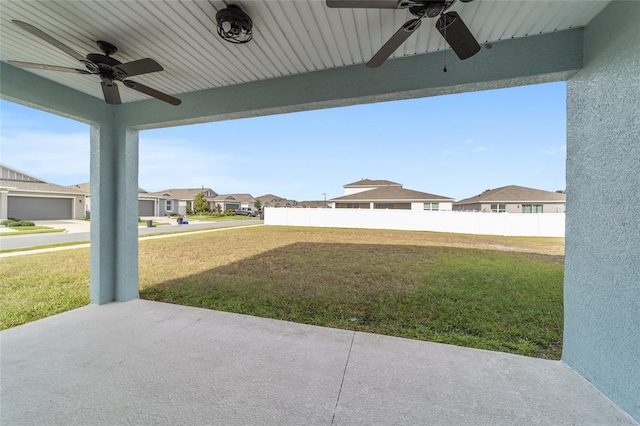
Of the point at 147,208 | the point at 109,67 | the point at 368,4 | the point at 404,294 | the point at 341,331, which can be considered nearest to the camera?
the point at 368,4

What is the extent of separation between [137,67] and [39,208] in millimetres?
23264

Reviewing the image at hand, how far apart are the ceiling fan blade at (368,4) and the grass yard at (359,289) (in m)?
3.10

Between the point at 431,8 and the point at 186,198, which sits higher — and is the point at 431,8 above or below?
below

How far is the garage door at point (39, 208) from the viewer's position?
621 inches

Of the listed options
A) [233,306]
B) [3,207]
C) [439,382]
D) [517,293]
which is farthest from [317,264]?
[3,207]

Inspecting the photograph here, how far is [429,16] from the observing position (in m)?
1.62

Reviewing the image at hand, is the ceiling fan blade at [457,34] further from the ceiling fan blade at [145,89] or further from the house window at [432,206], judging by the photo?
the house window at [432,206]

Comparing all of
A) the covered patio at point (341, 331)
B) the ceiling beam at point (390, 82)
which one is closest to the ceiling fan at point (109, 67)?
the covered patio at point (341, 331)

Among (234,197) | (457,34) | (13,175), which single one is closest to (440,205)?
(457,34)

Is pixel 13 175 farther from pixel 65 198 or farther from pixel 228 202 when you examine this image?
pixel 228 202

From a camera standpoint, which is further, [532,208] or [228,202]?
[228,202]

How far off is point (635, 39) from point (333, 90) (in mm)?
2261

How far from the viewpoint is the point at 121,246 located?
372cm

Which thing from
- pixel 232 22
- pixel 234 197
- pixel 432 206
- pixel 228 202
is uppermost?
pixel 234 197
